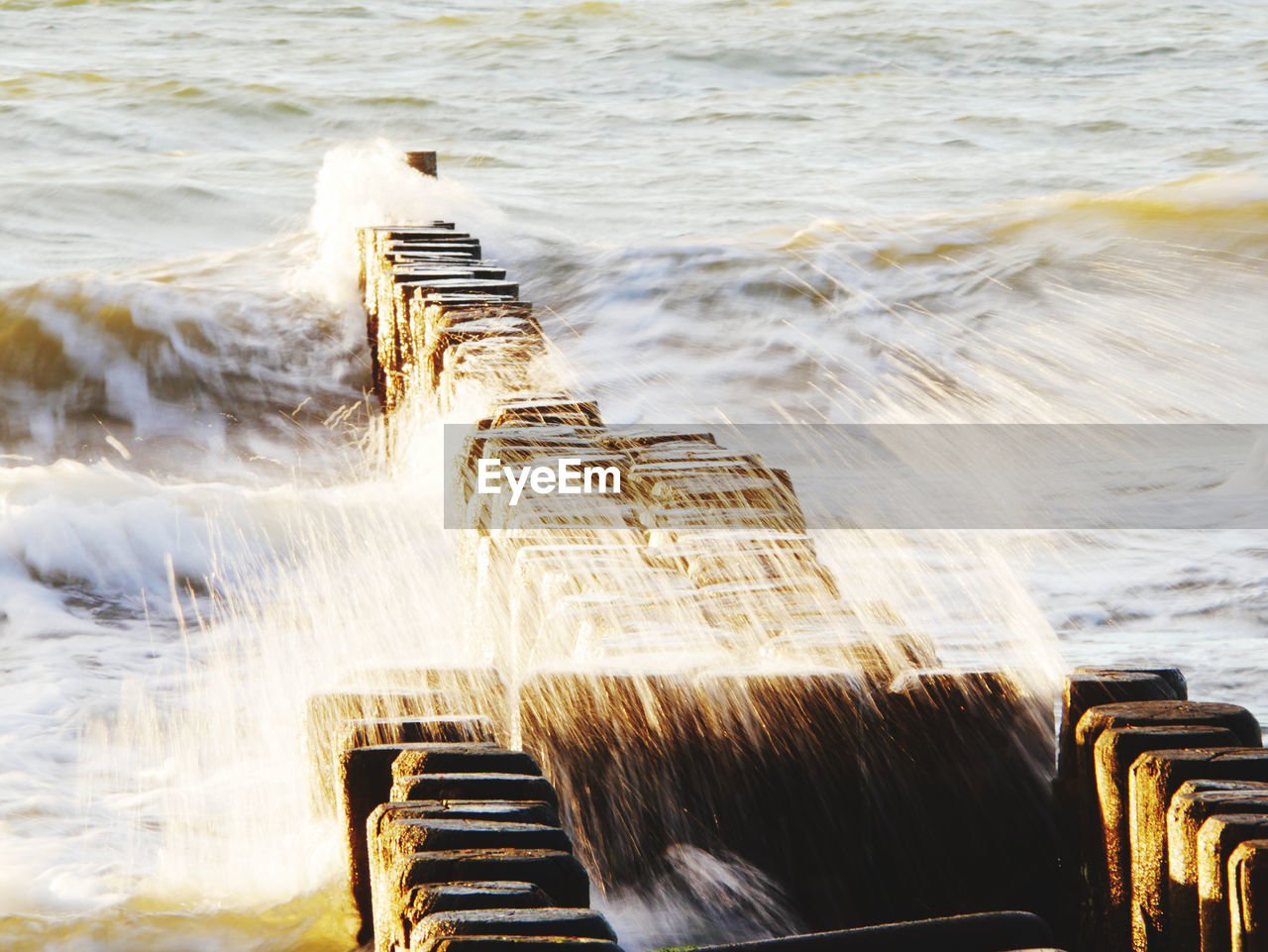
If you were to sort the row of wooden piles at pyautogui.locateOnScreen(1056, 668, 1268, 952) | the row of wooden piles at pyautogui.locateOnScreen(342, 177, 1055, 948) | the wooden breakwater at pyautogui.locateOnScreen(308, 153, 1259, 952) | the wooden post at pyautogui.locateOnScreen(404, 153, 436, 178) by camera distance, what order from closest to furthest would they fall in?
the row of wooden piles at pyautogui.locateOnScreen(1056, 668, 1268, 952) → the wooden breakwater at pyautogui.locateOnScreen(308, 153, 1259, 952) → the row of wooden piles at pyautogui.locateOnScreen(342, 177, 1055, 948) → the wooden post at pyautogui.locateOnScreen(404, 153, 436, 178)

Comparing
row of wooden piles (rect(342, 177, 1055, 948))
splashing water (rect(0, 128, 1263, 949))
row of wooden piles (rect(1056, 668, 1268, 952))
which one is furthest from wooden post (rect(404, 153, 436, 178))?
row of wooden piles (rect(1056, 668, 1268, 952))

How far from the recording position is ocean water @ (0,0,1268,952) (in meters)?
5.20

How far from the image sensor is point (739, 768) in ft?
8.21

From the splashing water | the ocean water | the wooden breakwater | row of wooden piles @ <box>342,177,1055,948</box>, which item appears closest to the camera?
the wooden breakwater

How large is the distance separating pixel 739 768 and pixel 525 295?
13338 mm

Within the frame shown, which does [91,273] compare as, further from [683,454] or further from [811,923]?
[811,923]

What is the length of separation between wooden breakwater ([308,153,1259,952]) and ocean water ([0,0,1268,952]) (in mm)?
194

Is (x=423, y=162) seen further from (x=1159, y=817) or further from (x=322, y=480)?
(x=1159, y=817)

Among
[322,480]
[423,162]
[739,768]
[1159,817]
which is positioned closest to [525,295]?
[423,162]

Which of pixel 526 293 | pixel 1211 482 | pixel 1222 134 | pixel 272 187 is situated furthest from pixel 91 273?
pixel 1222 134

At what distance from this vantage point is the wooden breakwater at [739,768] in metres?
2.00

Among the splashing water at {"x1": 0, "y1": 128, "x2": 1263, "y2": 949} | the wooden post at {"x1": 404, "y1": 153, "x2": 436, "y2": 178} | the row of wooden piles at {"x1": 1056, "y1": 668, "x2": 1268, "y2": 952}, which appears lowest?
the row of wooden piles at {"x1": 1056, "y1": 668, "x2": 1268, "y2": 952}

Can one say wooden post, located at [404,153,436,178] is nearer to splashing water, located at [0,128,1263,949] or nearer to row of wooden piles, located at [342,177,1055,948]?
splashing water, located at [0,128,1263,949]

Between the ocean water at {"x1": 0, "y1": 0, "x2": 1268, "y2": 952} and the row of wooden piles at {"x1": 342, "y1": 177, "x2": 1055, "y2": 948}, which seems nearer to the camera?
the row of wooden piles at {"x1": 342, "y1": 177, "x2": 1055, "y2": 948}
